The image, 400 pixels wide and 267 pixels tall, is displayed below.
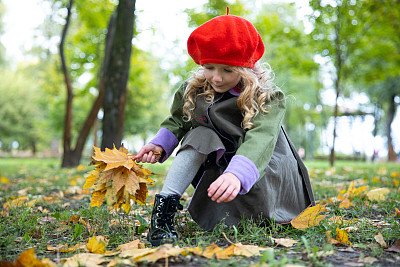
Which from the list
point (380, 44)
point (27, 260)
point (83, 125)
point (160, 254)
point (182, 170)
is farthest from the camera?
point (380, 44)

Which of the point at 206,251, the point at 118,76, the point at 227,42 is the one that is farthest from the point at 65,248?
the point at 118,76

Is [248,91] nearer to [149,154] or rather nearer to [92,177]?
[149,154]

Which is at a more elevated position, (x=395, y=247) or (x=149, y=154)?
(x=149, y=154)

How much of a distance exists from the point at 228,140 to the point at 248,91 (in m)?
0.29

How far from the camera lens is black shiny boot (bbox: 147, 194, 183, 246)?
5.52 feet

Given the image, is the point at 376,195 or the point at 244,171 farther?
the point at 376,195

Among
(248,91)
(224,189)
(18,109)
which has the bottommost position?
(224,189)

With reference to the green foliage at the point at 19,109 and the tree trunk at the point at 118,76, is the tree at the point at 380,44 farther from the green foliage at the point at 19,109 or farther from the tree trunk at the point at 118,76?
the green foliage at the point at 19,109

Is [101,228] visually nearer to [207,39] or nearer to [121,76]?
[207,39]

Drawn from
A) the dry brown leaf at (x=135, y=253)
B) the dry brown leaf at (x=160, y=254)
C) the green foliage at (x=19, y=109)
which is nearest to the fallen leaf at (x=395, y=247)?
the dry brown leaf at (x=160, y=254)

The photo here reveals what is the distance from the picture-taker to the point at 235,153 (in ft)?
6.27

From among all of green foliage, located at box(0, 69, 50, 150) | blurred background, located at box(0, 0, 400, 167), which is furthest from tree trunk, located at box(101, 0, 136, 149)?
green foliage, located at box(0, 69, 50, 150)

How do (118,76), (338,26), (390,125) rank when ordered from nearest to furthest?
1. (118,76)
2. (338,26)
3. (390,125)

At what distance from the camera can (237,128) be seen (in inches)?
76.4
